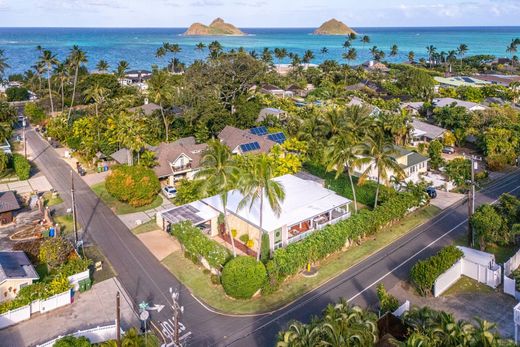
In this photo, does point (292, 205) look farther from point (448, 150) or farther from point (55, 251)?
point (448, 150)

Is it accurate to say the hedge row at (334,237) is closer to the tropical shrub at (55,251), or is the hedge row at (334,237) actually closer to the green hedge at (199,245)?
the green hedge at (199,245)

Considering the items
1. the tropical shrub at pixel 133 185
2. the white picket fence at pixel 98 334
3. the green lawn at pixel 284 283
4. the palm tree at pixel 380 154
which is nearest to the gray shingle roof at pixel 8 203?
the tropical shrub at pixel 133 185

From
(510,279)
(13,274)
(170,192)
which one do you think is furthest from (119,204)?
(510,279)

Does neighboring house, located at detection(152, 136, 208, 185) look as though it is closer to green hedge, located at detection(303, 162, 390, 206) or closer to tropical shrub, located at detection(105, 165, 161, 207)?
tropical shrub, located at detection(105, 165, 161, 207)

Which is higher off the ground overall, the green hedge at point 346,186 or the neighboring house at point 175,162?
the neighboring house at point 175,162

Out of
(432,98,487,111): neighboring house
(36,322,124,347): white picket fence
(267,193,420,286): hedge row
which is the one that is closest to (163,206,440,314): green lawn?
(267,193,420,286): hedge row

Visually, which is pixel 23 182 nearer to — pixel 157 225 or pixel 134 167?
pixel 134 167
